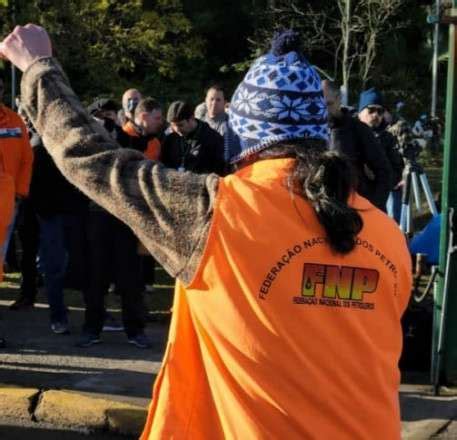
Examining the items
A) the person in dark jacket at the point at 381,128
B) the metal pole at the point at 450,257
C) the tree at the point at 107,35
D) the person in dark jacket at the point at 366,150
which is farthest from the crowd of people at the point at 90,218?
the tree at the point at 107,35

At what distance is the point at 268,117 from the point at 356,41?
27.1 metres

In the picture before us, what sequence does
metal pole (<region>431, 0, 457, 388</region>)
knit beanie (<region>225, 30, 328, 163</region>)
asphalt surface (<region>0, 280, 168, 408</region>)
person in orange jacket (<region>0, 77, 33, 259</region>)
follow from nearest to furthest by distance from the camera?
knit beanie (<region>225, 30, 328, 163</region>)
metal pole (<region>431, 0, 457, 388</region>)
asphalt surface (<region>0, 280, 168, 408</region>)
person in orange jacket (<region>0, 77, 33, 259</region>)

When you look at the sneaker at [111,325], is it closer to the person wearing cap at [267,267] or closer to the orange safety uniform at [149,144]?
the orange safety uniform at [149,144]

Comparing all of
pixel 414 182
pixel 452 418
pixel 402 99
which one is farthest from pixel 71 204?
pixel 402 99

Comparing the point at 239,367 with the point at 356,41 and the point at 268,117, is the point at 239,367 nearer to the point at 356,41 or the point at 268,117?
the point at 268,117

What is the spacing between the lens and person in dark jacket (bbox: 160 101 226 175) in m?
8.30

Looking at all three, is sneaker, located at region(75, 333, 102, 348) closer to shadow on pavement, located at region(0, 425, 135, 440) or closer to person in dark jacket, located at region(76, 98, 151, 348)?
person in dark jacket, located at region(76, 98, 151, 348)

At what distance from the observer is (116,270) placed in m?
7.73

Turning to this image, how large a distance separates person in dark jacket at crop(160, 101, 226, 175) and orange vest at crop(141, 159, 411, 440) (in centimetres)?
599

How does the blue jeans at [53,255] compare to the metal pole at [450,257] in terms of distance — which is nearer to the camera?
the metal pole at [450,257]

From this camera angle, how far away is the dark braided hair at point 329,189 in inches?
87.2

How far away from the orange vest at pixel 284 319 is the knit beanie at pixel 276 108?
0.23ft

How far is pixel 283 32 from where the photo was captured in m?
2.60

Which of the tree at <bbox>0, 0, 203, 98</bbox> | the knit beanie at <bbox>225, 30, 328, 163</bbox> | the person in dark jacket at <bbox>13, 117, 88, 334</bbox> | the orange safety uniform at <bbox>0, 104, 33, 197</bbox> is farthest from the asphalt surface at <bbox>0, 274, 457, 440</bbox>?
the tree at <bbox>0, 0, 203, 98</bbox>
